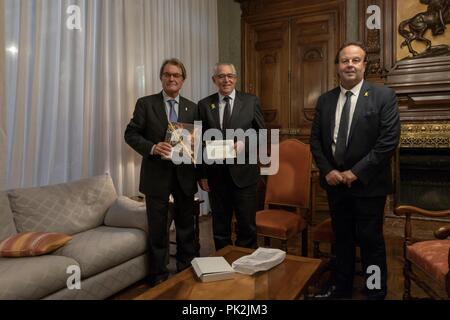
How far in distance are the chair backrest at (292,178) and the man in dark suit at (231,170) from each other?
48 centimetres

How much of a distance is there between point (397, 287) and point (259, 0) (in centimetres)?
355

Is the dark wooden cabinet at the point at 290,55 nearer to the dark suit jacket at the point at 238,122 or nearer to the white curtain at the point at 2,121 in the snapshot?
the dark suit jacket at the point at 238,122

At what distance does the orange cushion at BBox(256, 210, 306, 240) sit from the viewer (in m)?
2.29

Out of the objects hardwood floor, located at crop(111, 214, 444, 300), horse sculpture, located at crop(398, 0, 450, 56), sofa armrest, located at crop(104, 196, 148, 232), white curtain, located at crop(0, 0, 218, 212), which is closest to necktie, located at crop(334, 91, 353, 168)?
hardwood floor, located at crop(111, 214, 444, 300)

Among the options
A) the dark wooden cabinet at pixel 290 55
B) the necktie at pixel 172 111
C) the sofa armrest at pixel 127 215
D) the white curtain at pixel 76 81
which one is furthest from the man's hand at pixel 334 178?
the dark wooden cabinet at pixel 290 55

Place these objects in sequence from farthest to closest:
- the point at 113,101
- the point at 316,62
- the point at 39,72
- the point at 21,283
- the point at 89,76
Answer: the point at 316,62, the point at 113,101, the point at 89,76, the point at 39,72, the point at 21,283

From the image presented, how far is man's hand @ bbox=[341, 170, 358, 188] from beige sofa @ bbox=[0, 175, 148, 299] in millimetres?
1288

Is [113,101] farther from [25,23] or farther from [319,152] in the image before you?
[319,152]

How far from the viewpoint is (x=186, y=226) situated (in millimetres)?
2357

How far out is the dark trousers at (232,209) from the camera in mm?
2199

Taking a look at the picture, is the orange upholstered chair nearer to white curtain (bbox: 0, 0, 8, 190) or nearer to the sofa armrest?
the sofa armrest

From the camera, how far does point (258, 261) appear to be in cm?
156

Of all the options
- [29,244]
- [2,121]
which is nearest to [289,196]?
[29,244]

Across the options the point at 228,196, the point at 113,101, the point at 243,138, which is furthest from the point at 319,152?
the point at 113,101
